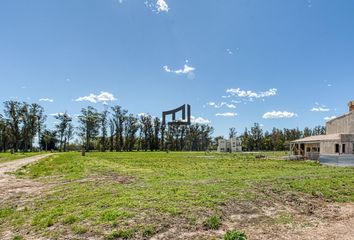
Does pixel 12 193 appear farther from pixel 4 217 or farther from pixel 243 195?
pixel 243 195

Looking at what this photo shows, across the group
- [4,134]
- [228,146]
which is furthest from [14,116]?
[228,146]

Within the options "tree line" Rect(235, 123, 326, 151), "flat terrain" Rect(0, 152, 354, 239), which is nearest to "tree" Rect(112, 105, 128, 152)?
"tree line" Rect(235, 123, 326, 151)

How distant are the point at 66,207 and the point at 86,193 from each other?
191 cm

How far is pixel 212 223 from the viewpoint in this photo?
283 inches

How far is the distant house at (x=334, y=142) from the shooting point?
1344 inches

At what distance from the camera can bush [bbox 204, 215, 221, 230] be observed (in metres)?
7.03

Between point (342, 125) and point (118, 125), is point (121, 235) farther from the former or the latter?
point (118, 125)

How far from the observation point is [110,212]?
7.85 meters

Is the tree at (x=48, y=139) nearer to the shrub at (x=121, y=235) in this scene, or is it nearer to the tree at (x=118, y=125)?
the tree at (x=118, y=125)

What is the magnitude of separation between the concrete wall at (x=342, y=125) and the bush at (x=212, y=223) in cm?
3665

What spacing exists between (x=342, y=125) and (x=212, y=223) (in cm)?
3928

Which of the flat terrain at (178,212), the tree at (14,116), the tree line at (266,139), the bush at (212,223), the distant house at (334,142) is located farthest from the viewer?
the tree line at (266,139)

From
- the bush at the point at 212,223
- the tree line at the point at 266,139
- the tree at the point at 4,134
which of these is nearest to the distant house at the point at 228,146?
the tree line at the point at 266,139

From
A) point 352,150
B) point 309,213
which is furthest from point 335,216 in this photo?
point 352,150
